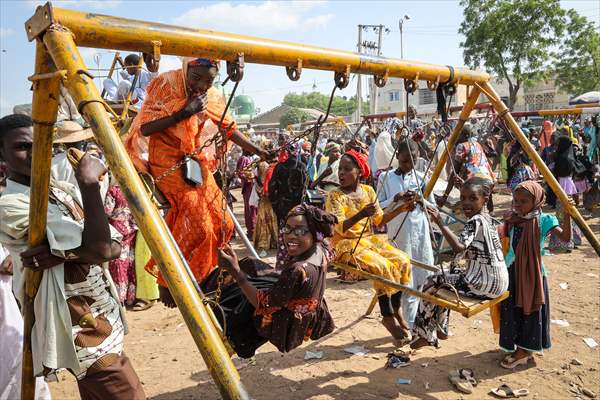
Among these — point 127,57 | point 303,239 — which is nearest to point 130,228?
point 127,57

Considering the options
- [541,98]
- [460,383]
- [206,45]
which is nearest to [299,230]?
[206,45]

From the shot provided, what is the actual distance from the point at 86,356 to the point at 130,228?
13.6ft

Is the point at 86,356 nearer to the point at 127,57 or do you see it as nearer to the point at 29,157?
the point at 29,157

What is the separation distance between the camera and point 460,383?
12.6 ft

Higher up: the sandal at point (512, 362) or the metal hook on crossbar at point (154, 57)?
the metal hook on crossbar at point (154, 57)

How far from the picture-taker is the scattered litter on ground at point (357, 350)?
456 centimetres

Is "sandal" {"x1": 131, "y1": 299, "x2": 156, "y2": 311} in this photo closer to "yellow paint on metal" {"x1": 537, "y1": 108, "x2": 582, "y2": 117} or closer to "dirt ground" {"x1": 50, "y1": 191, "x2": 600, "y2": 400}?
"dirt ground" {"x1": 50, "y1": 191, "x2": 600, "y2": 400}

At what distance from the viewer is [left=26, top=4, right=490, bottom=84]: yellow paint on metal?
1.74 metres

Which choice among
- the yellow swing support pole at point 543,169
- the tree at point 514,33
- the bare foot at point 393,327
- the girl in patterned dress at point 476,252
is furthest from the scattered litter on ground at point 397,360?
the tree at point 514,33

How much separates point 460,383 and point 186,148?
305 centimetres

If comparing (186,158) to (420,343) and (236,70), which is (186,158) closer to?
(236,70)

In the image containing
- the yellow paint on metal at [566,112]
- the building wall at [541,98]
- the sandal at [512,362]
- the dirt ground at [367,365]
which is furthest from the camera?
the building wall at [541,98]

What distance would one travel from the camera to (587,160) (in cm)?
1002

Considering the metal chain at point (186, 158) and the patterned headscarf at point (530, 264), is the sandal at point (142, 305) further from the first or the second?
the patterned headscarf at point (530, 264)
